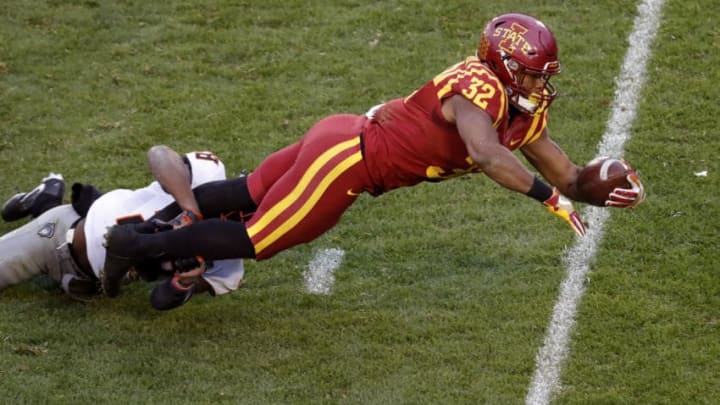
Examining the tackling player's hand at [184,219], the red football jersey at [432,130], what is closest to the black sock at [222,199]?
the tackling player's hand at [184,219]

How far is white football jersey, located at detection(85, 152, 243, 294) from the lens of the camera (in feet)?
19.4

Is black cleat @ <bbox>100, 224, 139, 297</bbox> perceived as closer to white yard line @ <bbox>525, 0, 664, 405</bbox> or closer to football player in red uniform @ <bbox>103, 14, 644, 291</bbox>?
football player in red uniform @ <bbox>103, 14, 644, 291</bbox>

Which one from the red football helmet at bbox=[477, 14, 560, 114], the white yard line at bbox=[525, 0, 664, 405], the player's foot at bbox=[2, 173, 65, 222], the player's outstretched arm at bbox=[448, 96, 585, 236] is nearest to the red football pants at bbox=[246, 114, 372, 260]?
the player's outstretched arm at bbox=[448, 96, 585, 236]

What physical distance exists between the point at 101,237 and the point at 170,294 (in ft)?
1.51

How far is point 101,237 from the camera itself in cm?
591

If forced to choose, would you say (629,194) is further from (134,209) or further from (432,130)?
(134,209)

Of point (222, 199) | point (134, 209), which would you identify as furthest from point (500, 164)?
point (134, 209)

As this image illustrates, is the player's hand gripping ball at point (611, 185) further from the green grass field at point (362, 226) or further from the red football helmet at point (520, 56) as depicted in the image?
the green grass field at point (362, 226)

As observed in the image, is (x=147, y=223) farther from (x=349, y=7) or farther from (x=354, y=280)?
(x=349, y=7)

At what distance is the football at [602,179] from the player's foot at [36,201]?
2713 mm

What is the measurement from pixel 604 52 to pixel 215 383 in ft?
13.0

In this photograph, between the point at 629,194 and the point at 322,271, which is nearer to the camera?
the point at 629,194

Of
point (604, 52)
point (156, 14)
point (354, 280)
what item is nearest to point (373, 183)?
point (354, 280)

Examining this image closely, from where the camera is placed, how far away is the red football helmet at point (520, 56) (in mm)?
5340
